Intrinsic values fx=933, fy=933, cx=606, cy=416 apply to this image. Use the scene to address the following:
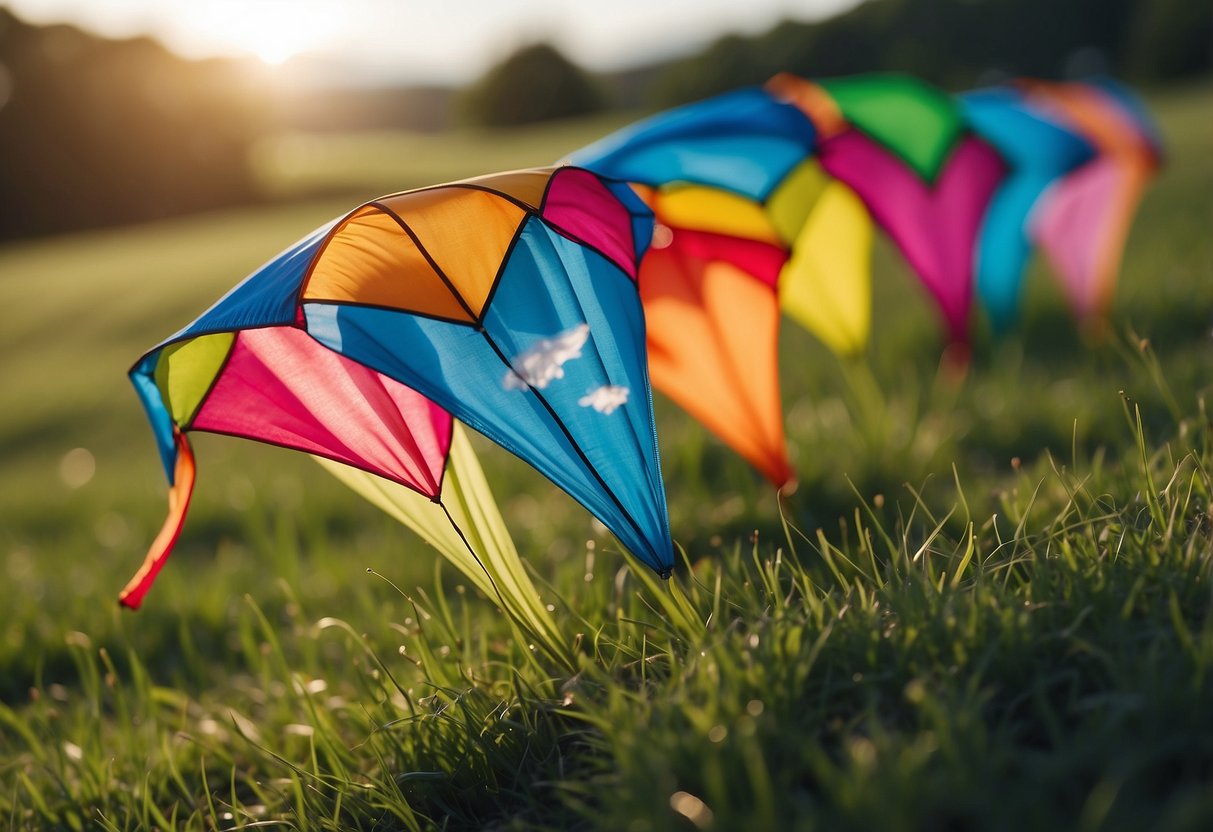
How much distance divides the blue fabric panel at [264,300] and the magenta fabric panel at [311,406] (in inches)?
4.4

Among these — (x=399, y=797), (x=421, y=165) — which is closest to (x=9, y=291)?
(x=421, y=165)

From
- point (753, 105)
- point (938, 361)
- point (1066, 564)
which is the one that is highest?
point (753, 105)

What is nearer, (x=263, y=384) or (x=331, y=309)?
(x=331, y=309)

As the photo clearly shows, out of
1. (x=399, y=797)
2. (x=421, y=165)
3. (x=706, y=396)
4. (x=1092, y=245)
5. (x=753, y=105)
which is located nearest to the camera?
(x=399, y=797)

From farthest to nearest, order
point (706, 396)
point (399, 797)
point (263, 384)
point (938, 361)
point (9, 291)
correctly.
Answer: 1. point (9, 291)
2. point (938, 361)
3. point (706, 396)
4. point (263, 384)
5. point (399, 797)

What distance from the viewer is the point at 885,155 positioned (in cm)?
279

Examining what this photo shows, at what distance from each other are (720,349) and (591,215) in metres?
0.69

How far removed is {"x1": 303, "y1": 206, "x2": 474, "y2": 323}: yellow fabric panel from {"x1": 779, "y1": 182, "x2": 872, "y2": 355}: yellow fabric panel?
1509 millimetres

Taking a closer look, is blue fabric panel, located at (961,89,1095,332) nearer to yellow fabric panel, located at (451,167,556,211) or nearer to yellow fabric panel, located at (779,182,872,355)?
yellow fabric panel, located at (779,182,872,355)

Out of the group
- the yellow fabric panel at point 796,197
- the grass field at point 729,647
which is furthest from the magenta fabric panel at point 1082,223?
the yellow fabric panel at point 796,197

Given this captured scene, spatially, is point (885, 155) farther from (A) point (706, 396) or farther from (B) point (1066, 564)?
(B) point (1066, 564)

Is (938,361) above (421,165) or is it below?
below

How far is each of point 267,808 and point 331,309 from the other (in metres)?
0.85

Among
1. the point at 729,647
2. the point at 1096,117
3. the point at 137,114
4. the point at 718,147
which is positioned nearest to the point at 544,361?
the point at 729,647
